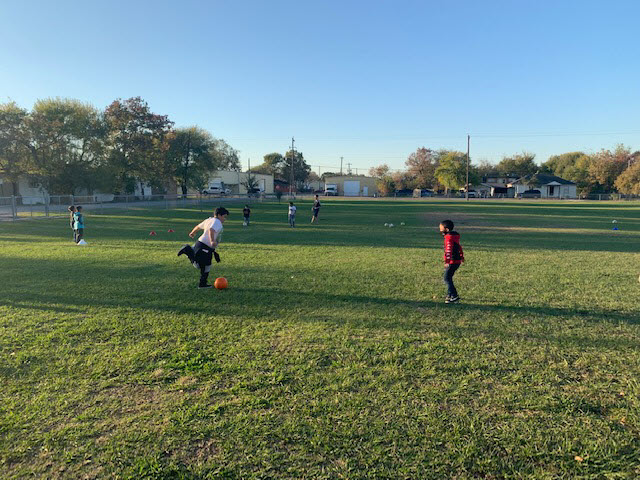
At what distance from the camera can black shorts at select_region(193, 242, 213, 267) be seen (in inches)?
282

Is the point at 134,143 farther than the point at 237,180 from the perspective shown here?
No

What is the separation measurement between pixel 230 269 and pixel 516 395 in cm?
698

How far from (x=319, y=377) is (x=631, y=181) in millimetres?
74496

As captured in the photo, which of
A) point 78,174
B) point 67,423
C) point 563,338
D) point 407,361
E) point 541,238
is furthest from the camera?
point 78,174

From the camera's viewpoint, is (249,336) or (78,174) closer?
(249,336)

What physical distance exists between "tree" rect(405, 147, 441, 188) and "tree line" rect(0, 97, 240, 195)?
6252 cm

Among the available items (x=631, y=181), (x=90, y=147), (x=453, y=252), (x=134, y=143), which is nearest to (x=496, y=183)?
(x=631, y=181)

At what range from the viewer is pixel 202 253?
718cm

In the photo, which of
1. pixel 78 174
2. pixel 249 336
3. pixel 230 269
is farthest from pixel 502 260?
pixel 78 174

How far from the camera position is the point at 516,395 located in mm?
3625

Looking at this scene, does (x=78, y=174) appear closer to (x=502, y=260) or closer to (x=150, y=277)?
(x=150, y=277)

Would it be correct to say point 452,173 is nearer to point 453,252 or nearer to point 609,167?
point 609,167

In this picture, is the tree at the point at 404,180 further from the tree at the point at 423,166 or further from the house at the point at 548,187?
the house at the point at 548,187

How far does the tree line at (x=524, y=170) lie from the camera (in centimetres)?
6983
